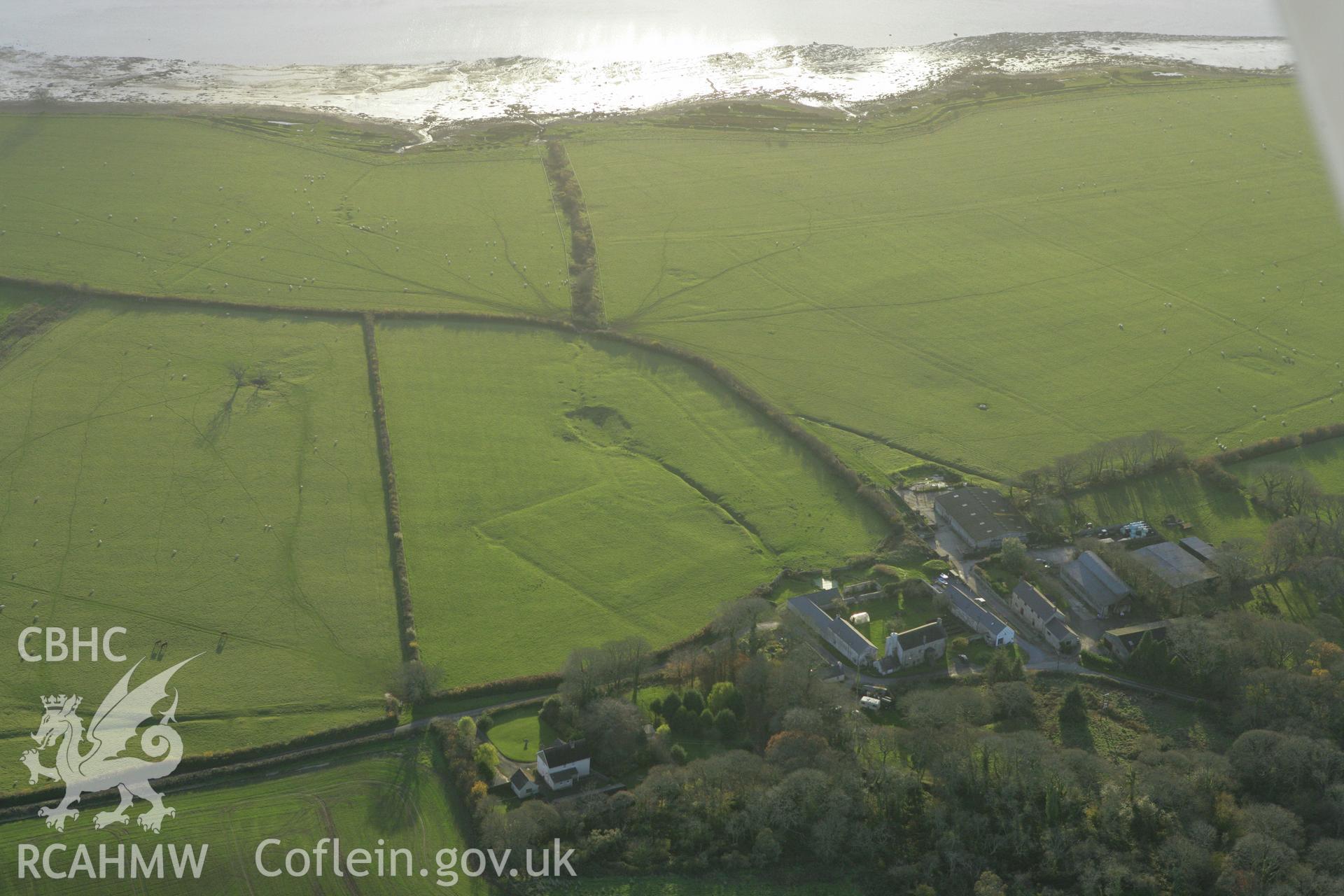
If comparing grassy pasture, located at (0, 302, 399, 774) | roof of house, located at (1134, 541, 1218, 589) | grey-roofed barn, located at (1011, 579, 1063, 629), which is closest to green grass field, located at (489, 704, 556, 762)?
grassy pasture, located at (0, 302, 399, 774)

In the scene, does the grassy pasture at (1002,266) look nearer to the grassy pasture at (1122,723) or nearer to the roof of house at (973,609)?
the roof of house at (973,609)

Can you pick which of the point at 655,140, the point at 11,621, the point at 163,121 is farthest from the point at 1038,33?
the point at 11,621

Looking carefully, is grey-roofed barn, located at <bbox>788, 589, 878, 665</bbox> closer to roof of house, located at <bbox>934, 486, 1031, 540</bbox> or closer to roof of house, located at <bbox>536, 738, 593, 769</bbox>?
roof of house, located at <bbox>934, 486, 1031, 540</bbox>

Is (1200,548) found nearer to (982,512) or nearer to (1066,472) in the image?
(1066,472)

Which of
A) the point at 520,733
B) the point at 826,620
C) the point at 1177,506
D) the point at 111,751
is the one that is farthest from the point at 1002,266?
the point at 111,751

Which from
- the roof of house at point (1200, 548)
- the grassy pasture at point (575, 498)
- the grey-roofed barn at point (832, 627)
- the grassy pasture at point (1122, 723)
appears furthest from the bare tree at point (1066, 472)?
the grey-roofed barn at point (832, 627)

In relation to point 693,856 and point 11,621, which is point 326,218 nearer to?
point 11,621
